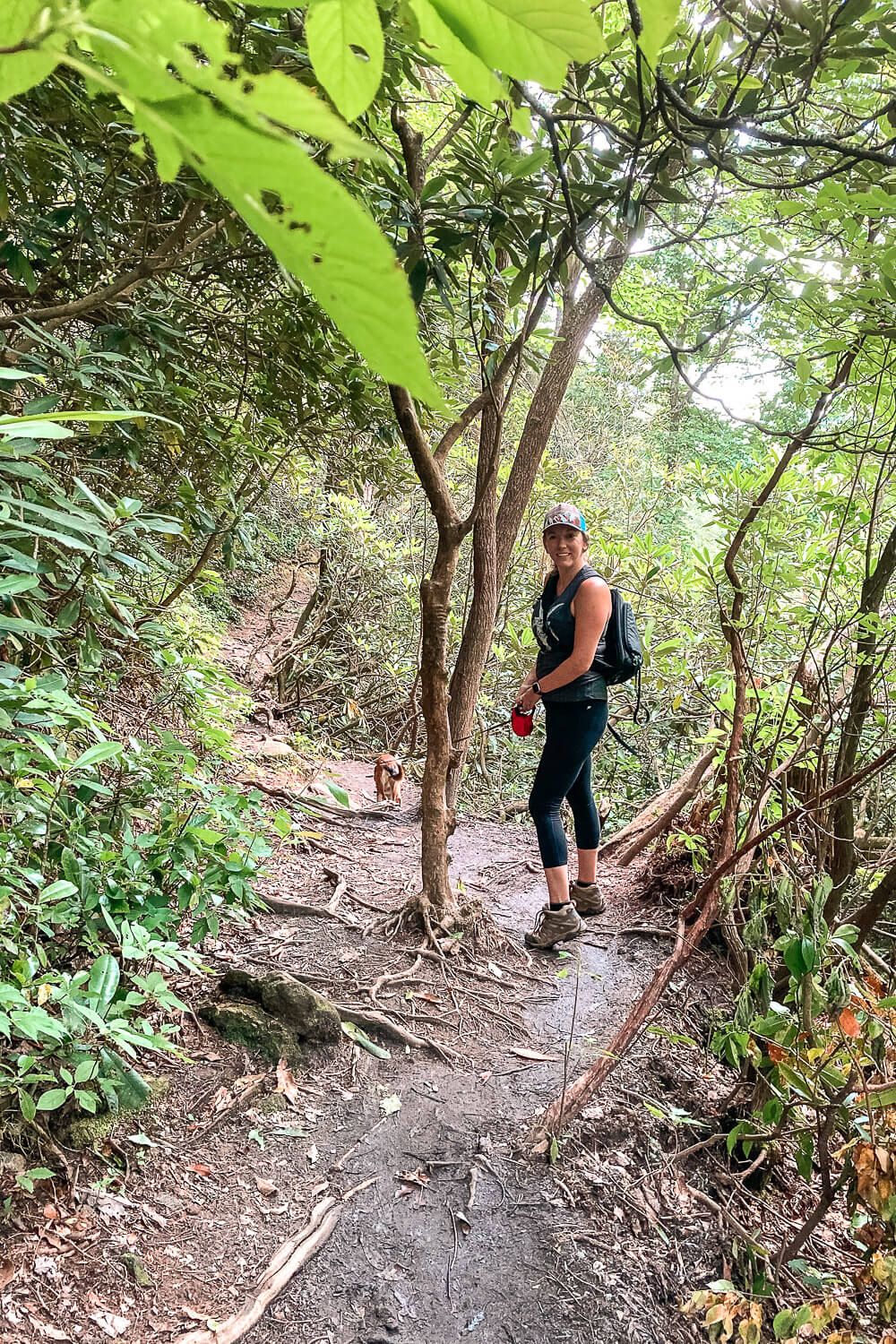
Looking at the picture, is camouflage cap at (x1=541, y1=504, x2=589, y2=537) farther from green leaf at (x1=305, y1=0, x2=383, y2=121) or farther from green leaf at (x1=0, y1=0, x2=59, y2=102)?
green leaf at (x1=0, y1=0, x2=59, y2=102)

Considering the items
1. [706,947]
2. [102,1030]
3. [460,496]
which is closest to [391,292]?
[102,1030]

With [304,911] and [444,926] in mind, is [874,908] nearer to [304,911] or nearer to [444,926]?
[444,926]

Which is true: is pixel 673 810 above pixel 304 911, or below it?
above

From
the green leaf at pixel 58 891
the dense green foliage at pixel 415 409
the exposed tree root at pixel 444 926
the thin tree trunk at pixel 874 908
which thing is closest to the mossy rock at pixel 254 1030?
the dense green foliage at pixel 415 409

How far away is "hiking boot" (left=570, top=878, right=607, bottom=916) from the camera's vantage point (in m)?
4.18

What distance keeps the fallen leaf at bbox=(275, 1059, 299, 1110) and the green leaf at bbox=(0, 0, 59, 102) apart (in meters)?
3.03

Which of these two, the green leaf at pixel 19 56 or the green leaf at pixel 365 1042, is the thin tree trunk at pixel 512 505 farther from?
the green leaf at pixel 19 56

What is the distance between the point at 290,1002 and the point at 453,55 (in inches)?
122

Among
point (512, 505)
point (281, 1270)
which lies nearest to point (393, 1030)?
point (281, 1270)

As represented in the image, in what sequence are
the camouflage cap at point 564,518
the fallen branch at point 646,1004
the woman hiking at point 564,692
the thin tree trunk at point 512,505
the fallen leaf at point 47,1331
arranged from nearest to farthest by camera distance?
the fallen leaf at point 47,1331
the fallen branch at point 646,1004
the woman hiking at point 564,692
the camouflage cap at point 564,518
the thin tree trunk at point 512,505

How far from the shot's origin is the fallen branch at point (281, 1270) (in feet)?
6.42

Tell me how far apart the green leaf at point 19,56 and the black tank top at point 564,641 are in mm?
3262

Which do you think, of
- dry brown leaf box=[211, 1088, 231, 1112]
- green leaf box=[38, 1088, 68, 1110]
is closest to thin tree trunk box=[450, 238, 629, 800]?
dry brown leaf box=[211, 1088, 231, 1112]

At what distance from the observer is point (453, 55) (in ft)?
1.16
